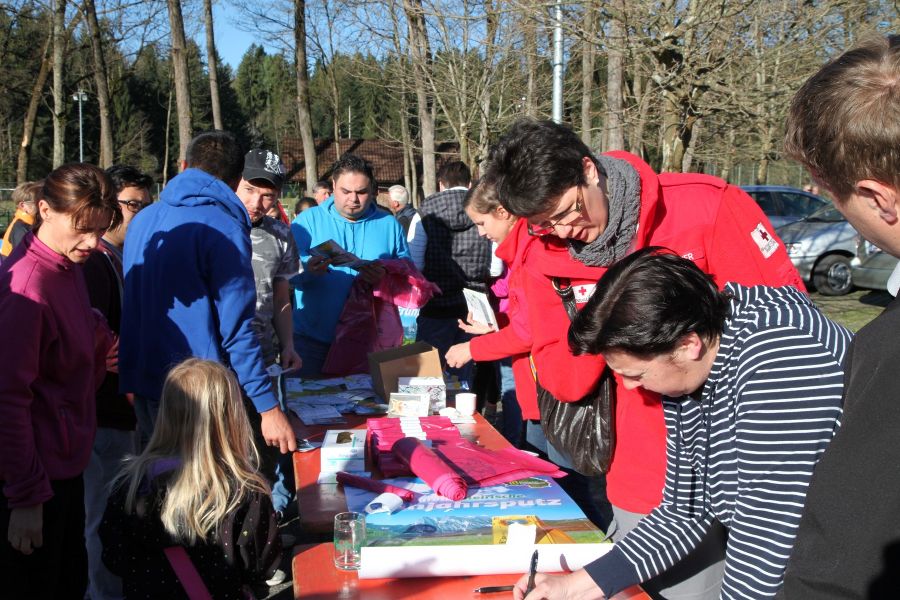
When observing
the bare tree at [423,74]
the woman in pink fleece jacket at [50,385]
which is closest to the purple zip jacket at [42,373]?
the woman in pink fleece jacket at [50,385]

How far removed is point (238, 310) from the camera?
2.96m

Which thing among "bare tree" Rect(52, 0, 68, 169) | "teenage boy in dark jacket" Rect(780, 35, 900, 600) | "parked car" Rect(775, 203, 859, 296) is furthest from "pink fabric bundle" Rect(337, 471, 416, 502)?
"bare tree" Rect(52, 0, 68, 169)

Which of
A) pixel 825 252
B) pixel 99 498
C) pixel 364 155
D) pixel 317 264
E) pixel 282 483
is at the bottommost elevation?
pixel 282 483

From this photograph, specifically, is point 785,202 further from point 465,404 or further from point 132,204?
point 132,204

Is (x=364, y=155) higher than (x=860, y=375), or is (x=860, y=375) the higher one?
(x=364, y=155)

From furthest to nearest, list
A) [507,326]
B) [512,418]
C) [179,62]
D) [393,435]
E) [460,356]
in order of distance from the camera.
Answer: [179,62], [512,418], [507,326], [460,356], [393,435]

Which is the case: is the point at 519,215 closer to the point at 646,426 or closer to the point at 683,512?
the point at 646,426

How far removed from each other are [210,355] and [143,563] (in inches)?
→ 39.7

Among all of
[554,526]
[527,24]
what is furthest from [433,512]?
[527,24]

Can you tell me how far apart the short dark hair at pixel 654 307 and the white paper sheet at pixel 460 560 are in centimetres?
60

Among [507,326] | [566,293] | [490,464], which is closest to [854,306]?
[507,326]

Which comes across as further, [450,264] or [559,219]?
[450,264]

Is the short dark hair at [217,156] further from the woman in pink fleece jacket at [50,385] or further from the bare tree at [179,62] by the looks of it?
the bare tree at [179,62]

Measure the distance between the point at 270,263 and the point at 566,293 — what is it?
6.52ft
